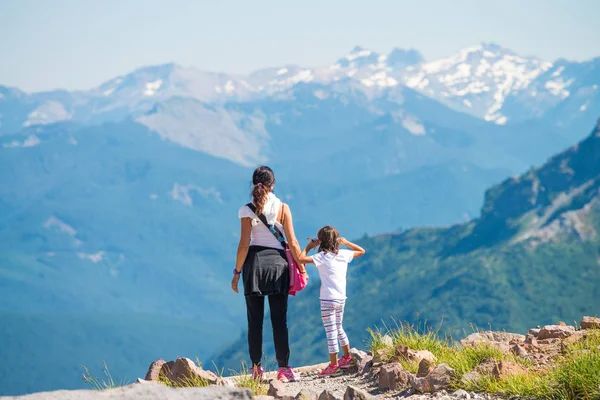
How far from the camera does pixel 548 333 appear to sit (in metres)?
12.8

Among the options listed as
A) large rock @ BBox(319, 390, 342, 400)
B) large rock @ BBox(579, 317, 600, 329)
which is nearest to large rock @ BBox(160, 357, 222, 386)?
large rock @ BBox(319, 390, 342, 400)

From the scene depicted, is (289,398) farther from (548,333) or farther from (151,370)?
(548,333)

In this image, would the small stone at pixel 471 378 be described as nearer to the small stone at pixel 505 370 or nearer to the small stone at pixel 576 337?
the small stone at pixel 505 370

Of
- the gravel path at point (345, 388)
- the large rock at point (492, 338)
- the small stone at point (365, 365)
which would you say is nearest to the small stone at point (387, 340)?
the small stone at point (365, 365)

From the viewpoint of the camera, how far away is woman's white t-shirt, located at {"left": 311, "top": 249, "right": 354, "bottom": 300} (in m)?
12.1

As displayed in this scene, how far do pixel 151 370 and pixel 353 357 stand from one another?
315 centimetres

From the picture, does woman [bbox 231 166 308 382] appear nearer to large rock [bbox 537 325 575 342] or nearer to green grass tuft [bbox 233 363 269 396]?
green grass tuft [bbox 233 363 269 396]

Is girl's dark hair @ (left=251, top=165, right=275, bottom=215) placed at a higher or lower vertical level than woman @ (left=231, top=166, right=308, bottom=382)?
higher

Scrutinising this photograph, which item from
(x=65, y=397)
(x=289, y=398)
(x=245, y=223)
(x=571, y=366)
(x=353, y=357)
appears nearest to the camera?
(x=65, y=397)

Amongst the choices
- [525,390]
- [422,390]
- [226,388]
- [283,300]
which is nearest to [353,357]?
[283,300]

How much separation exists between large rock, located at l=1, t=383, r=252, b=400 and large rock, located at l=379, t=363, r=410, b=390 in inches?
135

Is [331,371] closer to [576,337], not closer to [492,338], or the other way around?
[492,338]

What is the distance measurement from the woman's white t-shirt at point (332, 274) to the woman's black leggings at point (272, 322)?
0.67 m

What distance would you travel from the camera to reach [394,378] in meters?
10.8
